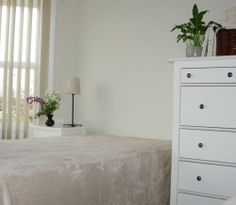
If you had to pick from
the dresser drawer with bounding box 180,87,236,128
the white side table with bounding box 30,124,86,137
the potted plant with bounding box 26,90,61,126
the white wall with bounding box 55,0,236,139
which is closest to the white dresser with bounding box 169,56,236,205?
the dresser drawer with bounding box 180,87,236,128

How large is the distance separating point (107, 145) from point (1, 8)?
207 cm

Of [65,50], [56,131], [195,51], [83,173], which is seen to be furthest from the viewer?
[65,50]

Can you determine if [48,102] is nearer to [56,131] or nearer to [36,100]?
[36,100]

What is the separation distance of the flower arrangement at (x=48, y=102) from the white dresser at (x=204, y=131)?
1.67 metres

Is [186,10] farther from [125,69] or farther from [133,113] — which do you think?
[133,113]

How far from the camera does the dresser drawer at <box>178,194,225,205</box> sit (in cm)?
230

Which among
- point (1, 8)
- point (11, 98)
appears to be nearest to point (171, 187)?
point (11, 98)

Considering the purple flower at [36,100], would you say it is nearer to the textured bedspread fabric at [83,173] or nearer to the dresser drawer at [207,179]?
the textured bedspread fabric at [83,173]

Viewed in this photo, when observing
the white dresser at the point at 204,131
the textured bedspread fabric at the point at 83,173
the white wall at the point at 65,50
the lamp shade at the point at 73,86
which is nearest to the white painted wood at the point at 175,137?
the white dresser at the point at 204,131

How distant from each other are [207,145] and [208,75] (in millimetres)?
423

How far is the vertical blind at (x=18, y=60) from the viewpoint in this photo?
3.97 metres

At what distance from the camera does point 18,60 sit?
4031 millimetres

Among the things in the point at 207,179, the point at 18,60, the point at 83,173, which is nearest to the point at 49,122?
the point at 18,60

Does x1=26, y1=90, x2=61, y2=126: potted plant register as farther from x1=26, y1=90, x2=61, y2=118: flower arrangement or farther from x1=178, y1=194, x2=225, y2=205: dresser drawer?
x1=178, y1=194, x2=225, y2=205: dresser drawer
